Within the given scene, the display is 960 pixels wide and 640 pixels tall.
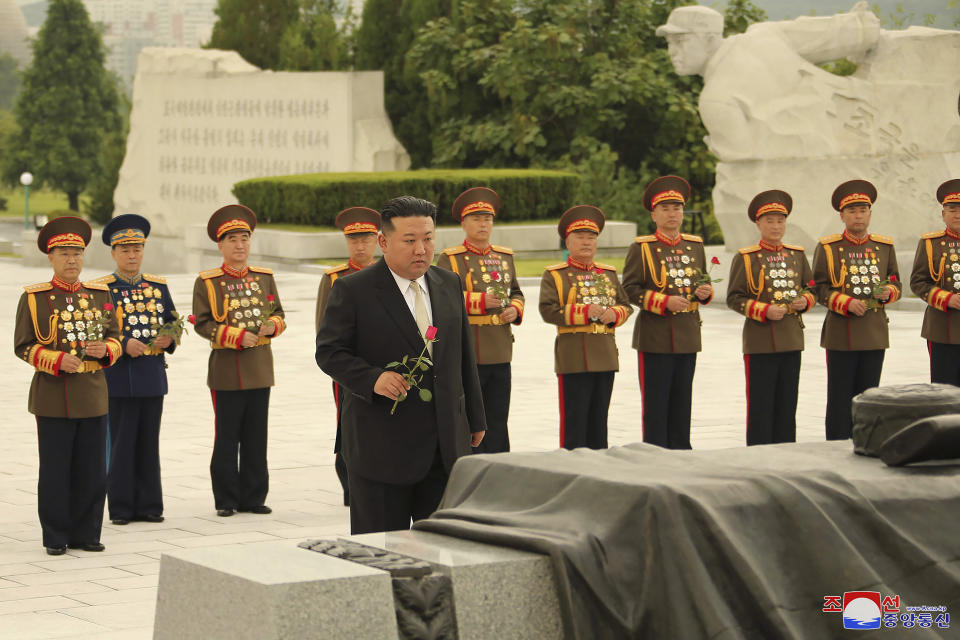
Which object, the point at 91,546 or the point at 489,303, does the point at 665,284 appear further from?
the point at 91,546

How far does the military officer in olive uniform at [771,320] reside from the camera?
8.80m

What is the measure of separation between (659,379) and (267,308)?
97.4 inches

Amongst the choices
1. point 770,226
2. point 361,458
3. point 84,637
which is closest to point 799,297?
point 770,226

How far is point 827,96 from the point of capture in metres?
17.1

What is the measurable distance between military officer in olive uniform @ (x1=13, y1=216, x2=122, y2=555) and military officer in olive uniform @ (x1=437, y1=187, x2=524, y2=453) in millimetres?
2253

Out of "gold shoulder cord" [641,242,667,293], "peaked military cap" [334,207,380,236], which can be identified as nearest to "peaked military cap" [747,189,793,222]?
"gold shoulder cord" [641,242,667,293]

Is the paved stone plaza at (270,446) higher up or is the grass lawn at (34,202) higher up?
the grass lawn at (34,202)

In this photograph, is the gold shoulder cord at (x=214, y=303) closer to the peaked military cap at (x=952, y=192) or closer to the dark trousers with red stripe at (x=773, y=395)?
the dark trousers with red stripe at (x=773, y=395)

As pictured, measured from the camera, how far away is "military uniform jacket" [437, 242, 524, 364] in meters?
8.35

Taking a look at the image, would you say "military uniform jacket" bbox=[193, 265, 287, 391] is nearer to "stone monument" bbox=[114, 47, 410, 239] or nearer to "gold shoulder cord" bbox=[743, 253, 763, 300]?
"gold shoulder cord" bbox=[743, 253, 763, 300]

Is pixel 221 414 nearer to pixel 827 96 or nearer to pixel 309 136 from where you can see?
pixel 827 96

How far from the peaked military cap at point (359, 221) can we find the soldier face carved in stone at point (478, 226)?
577mm

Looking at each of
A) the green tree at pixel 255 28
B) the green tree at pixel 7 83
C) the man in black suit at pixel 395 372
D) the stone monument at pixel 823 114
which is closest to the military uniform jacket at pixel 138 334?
the man in black suit at pixel 395 372

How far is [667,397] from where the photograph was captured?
888cm
